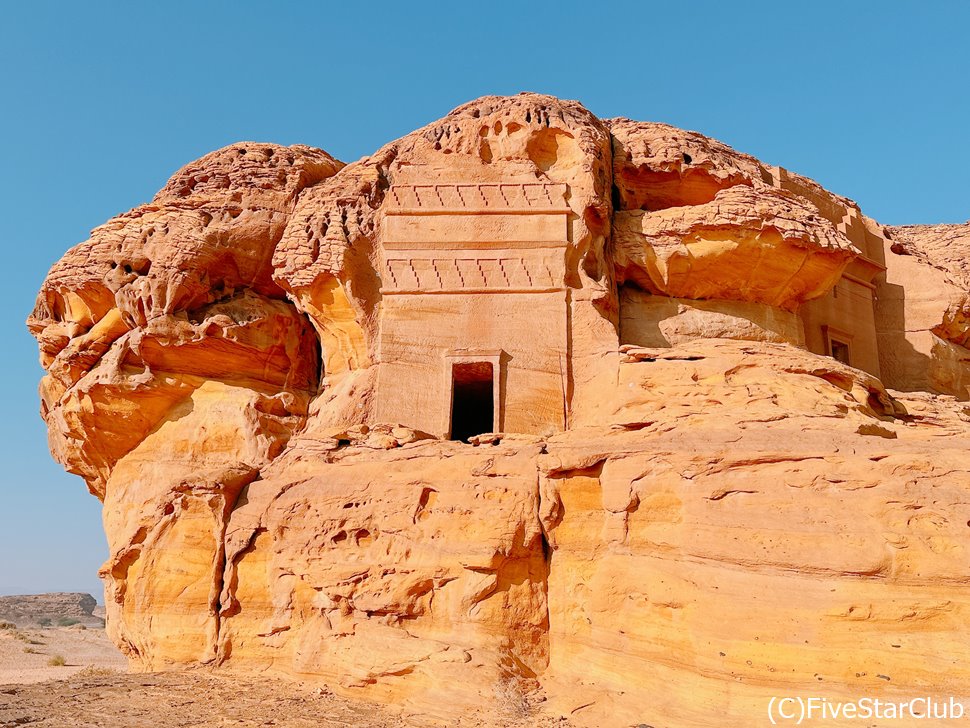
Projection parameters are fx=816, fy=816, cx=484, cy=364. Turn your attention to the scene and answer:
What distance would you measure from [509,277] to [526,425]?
9.44ft

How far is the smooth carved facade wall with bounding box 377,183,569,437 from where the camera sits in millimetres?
14172

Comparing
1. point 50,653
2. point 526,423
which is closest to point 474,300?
point 526,423

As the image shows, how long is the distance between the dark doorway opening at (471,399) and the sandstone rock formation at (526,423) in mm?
76

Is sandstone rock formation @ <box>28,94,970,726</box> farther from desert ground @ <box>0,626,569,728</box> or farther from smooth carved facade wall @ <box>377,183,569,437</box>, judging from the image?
desert ground @ <box>0,626,569,728</box>

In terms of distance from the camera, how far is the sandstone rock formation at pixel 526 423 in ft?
28.0

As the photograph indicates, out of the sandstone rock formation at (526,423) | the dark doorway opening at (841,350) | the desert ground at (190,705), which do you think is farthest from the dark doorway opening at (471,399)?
the dark doorway opening at (841,350)

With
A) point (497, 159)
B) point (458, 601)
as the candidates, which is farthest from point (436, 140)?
point (458, 601)

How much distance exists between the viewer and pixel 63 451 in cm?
1875

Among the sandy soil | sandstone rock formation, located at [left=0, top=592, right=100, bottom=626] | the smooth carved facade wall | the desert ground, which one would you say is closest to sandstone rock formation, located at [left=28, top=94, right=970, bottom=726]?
the smooth carved facade wall

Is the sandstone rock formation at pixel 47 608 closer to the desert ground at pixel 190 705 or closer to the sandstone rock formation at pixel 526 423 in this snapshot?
the sandstone rock formation at pixel 526 423

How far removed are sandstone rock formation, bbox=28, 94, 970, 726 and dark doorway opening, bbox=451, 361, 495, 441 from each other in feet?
0.25

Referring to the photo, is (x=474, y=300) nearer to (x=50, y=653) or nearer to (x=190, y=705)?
(x=190, y=705)

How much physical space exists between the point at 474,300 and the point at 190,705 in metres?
7.97

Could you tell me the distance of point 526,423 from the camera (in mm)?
13898
